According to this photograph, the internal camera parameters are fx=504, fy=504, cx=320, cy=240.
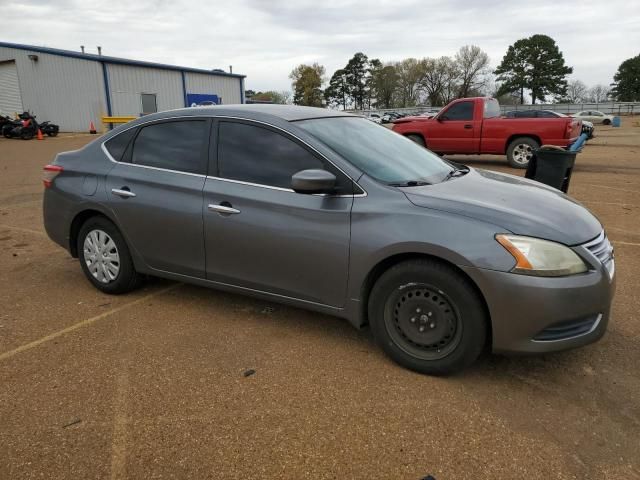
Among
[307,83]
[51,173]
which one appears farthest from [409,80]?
[51,173]

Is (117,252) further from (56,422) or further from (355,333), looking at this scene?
(355,333)

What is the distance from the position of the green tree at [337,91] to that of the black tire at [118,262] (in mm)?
100406

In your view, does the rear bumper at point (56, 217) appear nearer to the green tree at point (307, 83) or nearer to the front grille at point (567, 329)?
the front grille at point (567, 329)

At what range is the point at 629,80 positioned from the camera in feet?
242

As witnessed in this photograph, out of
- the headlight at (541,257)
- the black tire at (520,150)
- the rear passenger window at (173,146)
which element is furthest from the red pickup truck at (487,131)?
the headlight at (541,257)

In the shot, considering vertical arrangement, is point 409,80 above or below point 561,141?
above

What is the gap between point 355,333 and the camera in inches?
147

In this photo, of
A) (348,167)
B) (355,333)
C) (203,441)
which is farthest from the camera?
(355,333)

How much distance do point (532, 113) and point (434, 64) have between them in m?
76.3

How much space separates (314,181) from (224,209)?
829 mm

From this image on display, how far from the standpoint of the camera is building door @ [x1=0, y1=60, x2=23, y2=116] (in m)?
31.4

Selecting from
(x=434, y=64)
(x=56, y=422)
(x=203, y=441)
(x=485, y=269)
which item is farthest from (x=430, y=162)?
(x=434, y=64)

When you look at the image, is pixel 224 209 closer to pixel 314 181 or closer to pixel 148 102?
pixel 314 181

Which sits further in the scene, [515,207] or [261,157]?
[261,157]
